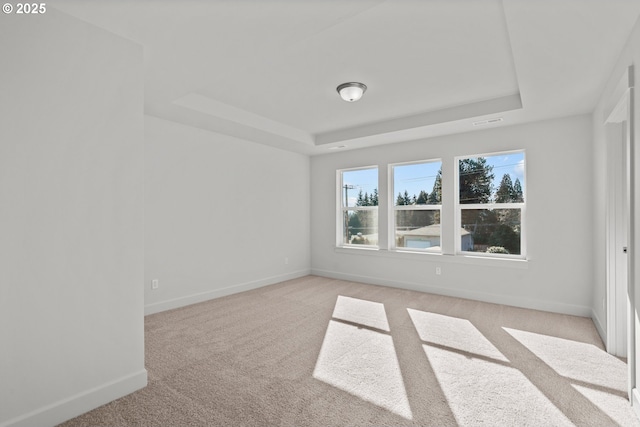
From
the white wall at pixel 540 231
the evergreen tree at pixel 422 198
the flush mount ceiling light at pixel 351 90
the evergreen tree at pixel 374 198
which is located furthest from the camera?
the evergreen tree at pixel 374 198

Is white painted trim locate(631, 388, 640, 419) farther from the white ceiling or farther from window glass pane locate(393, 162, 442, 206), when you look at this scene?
window glass pane locate(393, 162, 442, 206)

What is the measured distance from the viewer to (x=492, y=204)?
4.49m

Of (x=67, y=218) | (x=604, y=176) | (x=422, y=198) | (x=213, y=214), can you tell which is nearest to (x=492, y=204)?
(x=422, y=198)

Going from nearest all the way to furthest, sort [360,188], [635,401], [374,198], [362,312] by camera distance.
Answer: [635,401], [362,312], [374,198], [360,188]

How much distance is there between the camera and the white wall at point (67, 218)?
1765 millimetres

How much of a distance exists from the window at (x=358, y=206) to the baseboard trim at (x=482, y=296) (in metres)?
0.66

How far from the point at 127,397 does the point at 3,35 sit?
90.6 inches

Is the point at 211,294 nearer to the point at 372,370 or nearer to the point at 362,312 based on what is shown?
the point at 362,312

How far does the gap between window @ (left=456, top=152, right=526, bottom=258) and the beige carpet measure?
0.93 metres

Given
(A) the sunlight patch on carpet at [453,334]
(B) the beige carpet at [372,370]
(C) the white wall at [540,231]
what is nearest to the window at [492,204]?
(C) the white wall at [540,231]

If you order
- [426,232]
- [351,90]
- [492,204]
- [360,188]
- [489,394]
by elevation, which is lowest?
[489,394]

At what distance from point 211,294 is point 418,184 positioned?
143 inches

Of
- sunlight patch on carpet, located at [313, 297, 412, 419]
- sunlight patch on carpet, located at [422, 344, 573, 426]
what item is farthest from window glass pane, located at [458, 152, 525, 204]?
sunlight patch on carpet, located at [422, 344, 573, 426]

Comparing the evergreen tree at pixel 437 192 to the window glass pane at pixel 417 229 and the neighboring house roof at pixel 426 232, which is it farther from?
the neighboring house roof at pixel 426 232
